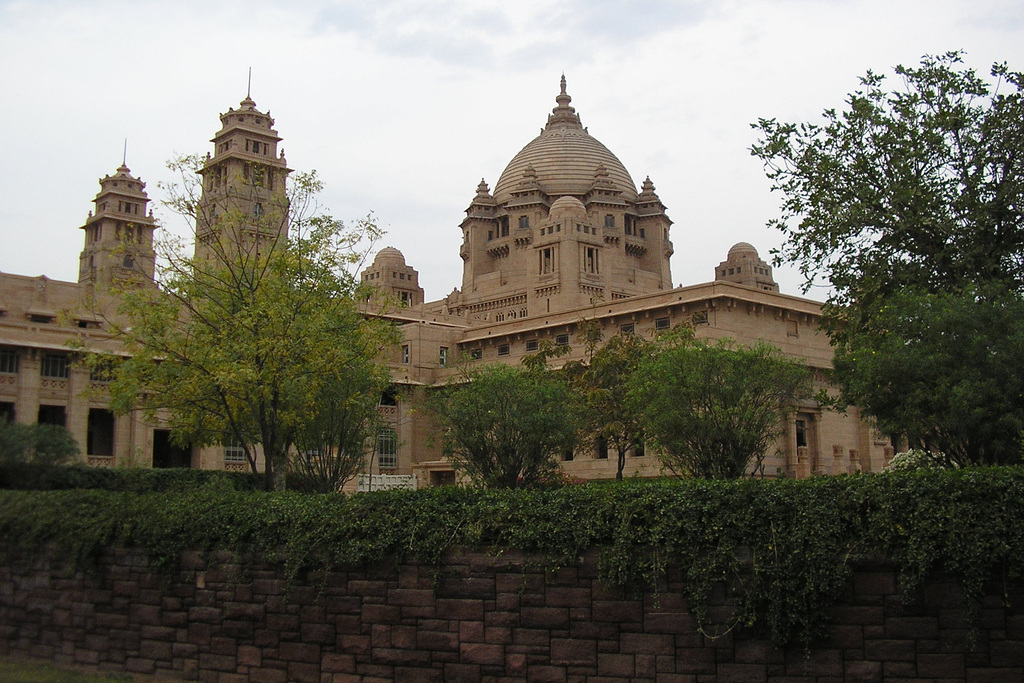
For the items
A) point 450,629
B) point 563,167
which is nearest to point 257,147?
point 563,167

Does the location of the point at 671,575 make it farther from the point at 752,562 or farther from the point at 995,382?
the point at 995,382

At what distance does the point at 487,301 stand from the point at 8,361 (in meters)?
42.7

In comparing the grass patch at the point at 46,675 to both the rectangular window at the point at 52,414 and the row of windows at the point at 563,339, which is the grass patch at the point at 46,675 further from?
the rectangular window at the point at 52,414

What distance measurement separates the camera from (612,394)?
38.5m

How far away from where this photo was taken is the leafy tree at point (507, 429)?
33188mm

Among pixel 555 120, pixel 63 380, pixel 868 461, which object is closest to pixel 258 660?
pixel 63 380

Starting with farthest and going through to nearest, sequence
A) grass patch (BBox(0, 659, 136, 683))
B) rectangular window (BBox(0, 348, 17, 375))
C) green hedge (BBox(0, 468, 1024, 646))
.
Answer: rectangular window (BBox(0, 348, 17, 375)) → grass patch (BBox(0, 659, 136, 683)) → green hedge (BBox(0, 468, 1024, 646))

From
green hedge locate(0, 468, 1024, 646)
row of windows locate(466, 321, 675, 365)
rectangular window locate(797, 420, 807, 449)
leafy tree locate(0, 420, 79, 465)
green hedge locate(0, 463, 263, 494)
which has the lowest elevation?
green hedge locate(0, 468, 1024, 646)

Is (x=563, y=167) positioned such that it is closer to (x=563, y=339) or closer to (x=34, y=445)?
(x=563, y=339)

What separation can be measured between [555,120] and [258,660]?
90.2m

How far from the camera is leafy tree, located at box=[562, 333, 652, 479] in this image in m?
37.8

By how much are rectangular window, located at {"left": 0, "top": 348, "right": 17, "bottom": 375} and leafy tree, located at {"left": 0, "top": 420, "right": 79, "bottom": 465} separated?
12.9 m

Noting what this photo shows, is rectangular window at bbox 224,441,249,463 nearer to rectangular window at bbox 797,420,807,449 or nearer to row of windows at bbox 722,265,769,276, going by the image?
rectangular window at bbox 797,420,807,449

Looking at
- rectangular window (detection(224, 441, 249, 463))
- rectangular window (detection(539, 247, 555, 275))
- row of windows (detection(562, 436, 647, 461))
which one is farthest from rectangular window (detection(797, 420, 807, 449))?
rectangular window (detection(539, 247, 555, 275))
